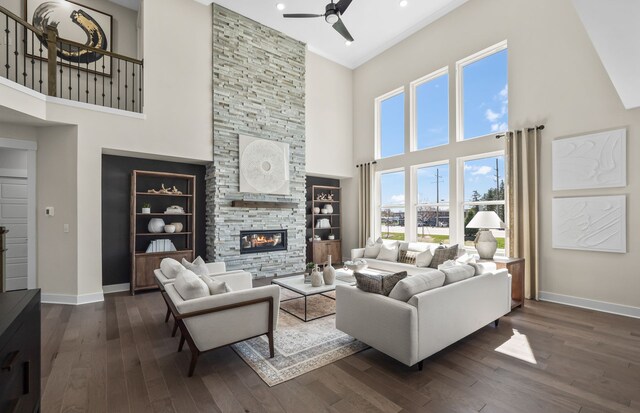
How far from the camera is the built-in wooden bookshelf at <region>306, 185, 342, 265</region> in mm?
7596

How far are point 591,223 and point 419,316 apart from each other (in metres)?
3.56

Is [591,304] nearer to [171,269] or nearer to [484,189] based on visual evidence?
[484,189]

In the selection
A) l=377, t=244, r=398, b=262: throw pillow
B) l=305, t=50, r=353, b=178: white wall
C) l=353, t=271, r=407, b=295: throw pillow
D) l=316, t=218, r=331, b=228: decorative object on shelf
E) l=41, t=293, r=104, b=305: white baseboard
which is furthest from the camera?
l=316, t=218, r=331, b=228: decorative object on shelf

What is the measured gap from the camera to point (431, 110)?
21.2 ft

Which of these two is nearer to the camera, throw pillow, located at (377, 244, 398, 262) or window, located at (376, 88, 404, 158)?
throw pillow, located at (377, 244, 398, 262)

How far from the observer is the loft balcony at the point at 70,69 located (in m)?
4.57

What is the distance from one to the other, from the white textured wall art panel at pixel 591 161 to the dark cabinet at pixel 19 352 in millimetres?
5916

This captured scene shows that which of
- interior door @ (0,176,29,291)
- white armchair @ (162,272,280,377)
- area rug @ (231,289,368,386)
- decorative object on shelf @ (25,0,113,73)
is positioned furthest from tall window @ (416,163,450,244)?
interior door @ (0,176,29,291)

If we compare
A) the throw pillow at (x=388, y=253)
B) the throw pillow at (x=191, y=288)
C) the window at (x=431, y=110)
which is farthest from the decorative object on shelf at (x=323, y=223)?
the throw pillow at (x=191, y=288)

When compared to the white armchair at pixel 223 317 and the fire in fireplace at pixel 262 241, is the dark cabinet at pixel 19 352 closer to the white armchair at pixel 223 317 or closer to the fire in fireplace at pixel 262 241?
the white armchair at pixel 223 317

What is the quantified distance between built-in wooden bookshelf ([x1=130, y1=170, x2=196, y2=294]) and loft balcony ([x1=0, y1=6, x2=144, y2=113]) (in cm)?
Answer: 139

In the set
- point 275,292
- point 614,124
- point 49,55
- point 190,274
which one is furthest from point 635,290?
point 49,55

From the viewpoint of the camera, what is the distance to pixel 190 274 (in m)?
2.87

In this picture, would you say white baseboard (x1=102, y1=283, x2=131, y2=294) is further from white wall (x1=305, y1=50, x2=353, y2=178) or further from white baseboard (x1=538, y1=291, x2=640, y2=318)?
white baseboard (x1=538, y1=291, x2=640, y2=318)
